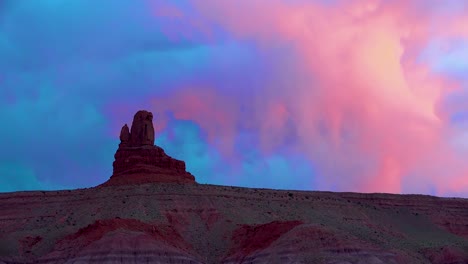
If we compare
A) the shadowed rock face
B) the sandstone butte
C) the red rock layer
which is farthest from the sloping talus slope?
the shadowed rock face

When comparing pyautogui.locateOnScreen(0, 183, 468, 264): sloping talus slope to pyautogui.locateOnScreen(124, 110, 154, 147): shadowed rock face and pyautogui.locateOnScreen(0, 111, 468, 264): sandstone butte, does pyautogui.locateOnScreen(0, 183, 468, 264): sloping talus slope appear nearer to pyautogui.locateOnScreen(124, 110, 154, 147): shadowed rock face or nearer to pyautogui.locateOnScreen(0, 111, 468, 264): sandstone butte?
pyautogui.locateOnScreen(0, 111, 468, 264): sandstone butte

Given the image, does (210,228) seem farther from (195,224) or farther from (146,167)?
(146,167)

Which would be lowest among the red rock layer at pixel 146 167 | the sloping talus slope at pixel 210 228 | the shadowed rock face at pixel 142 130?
the sloping talus slope at pixel 210 228

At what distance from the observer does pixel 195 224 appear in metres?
128

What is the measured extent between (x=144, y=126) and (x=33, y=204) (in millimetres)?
19439

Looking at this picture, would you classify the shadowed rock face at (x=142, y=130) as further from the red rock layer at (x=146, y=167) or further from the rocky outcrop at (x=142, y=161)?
the red rock layer at (x=146, y=167)

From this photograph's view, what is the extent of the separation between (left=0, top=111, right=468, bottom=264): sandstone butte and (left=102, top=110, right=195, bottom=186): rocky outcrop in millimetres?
177

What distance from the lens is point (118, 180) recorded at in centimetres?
14112

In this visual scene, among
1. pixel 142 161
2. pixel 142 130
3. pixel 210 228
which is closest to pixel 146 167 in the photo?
pixel 142 161

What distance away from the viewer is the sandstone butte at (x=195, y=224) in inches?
4611

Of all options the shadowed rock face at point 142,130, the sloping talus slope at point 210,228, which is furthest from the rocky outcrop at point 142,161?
the sloping talus slope at point 210,228

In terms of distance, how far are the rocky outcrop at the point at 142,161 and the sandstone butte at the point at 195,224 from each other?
18 centimetres

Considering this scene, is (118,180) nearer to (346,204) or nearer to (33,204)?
(33,204)

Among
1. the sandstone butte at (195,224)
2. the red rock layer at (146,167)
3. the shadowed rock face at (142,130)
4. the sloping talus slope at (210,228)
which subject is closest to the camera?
the sloping talus slope at (210,228)
